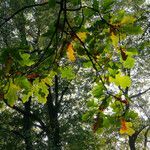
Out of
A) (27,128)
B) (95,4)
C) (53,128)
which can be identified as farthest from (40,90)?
(27,128)

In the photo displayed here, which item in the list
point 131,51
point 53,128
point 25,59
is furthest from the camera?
point 53,128

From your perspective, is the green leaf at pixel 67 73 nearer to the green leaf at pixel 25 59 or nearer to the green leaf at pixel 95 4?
the green leaf at pixel 25 59

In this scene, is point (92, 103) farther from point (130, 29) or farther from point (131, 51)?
point (130, 29)

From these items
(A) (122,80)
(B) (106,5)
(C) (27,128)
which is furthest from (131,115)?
(C) (27,128)

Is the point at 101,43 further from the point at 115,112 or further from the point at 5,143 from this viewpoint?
the point at 5,143

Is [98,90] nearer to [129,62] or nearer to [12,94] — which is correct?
[129,62]

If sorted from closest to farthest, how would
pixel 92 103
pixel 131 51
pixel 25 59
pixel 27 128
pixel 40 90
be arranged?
1. pixel 25 59
2. pixel 131 51
3. pixel 92 103
4. pixel 40 90
5. pixel 27 128

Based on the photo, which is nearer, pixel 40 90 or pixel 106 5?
pixel 106 5

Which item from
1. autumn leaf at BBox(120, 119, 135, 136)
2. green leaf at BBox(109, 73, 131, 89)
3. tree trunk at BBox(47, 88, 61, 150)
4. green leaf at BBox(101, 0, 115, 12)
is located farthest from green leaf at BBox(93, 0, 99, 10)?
tree trunk at BBox(47, 88, 61, 150)

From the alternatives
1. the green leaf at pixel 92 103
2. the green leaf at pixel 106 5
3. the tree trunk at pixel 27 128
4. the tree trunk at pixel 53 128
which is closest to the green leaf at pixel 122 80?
the green leaf at pixel 92 103

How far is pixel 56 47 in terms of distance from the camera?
9.30 feet

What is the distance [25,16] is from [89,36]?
25938 mm

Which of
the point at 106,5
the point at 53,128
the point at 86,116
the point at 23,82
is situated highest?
the point at 53,128

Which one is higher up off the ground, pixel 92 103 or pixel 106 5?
pixel 106 5
